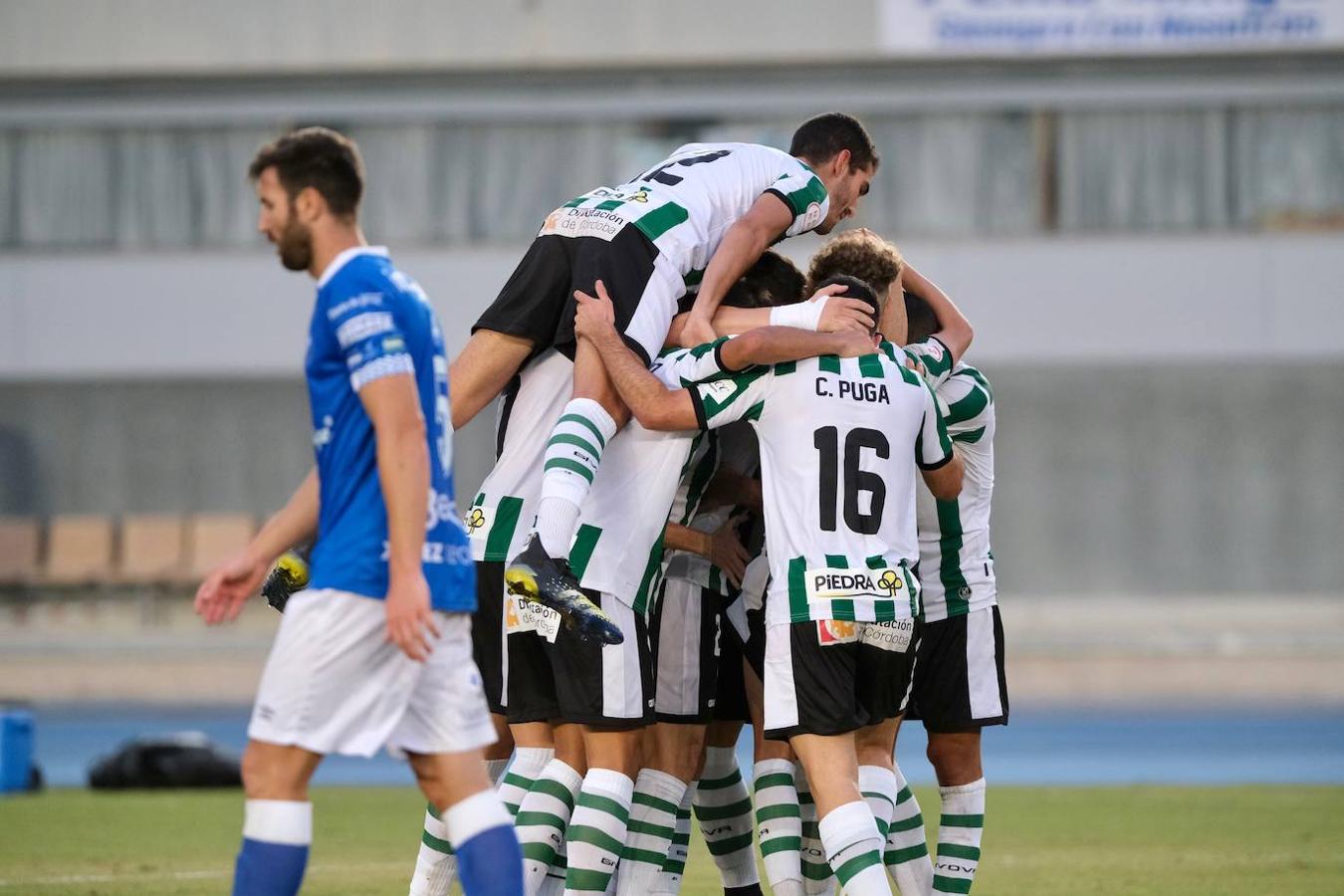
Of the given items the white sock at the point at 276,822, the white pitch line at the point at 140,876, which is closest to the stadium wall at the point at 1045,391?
the white pitch line at the point at 140,876

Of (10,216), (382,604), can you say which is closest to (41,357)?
(10,216)

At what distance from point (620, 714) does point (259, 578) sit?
1354 mm

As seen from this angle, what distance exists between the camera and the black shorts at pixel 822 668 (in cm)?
566

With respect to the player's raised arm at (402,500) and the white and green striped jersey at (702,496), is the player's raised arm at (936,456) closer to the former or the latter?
the white and green striped jersey at (702,496)

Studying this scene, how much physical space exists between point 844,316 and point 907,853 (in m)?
1.94

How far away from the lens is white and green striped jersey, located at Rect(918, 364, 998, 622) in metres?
6.60

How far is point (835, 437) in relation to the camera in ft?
18.7

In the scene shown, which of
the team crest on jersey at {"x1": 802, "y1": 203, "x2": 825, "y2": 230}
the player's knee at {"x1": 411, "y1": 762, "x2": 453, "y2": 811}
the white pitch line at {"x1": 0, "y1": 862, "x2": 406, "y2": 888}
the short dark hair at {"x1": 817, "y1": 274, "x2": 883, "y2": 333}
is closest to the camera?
the player's knee at {"x1": 411, "y1": 762, "x2": 453, "y2": 811}

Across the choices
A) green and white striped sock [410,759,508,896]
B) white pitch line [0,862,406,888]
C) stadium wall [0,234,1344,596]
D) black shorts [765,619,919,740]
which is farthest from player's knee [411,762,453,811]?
stadium wall [0,234,1344,596]

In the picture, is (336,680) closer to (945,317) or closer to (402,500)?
(402,500)

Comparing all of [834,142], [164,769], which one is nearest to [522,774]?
[834,142]

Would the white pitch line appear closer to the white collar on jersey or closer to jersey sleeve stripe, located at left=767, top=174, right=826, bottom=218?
jersey sleeve stripe, located at left=767, top=174, right=826, bottom=218

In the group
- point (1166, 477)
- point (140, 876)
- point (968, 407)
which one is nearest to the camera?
point (968, 407)

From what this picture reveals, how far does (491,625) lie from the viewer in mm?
6230
